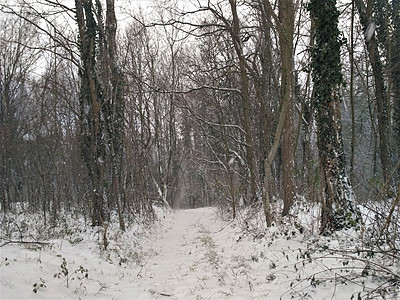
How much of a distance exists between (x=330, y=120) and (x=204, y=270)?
3.85 metres

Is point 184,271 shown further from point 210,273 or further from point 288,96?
point 288,96

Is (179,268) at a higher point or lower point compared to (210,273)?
lower

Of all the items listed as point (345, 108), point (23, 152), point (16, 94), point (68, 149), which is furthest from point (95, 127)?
point (345, 108)

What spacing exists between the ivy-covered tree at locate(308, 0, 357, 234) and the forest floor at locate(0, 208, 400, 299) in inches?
21.4

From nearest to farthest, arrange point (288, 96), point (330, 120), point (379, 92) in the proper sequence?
point (330, 120)
point (288, 96)
point (379, 92)

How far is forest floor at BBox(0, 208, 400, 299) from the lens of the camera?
174 inches

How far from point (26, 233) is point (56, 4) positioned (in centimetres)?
685

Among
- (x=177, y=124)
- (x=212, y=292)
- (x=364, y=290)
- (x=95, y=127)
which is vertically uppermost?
(x=177, y=124)

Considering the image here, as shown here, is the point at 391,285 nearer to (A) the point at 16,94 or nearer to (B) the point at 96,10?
(B) the point at 96,10

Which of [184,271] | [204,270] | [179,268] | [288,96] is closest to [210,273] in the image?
[204,270]

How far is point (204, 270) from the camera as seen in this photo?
6664 mm

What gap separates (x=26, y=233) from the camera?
952 cm

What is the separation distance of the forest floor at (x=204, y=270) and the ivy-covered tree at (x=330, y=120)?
0.54 meters

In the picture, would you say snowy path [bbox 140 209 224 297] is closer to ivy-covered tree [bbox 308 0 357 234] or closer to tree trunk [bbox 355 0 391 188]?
ivy-covered tree [bbox 308 0 357 234]
